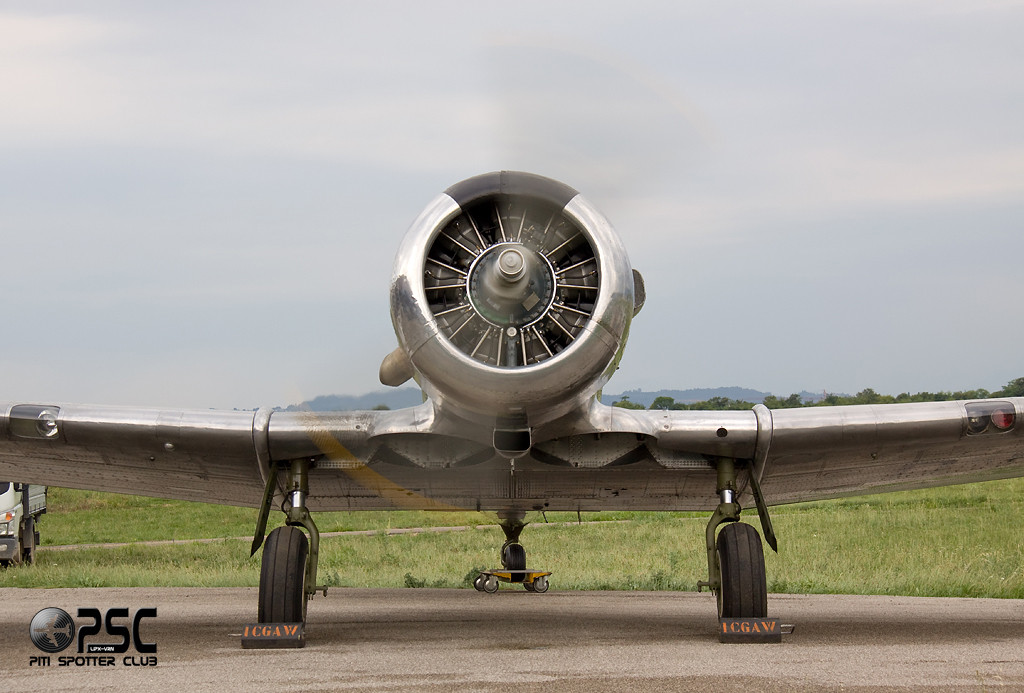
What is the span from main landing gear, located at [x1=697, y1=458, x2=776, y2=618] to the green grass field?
626cm

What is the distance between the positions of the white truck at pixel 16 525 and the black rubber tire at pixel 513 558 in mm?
10095

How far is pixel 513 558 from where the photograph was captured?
16438 mm

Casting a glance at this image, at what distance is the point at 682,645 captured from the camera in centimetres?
906

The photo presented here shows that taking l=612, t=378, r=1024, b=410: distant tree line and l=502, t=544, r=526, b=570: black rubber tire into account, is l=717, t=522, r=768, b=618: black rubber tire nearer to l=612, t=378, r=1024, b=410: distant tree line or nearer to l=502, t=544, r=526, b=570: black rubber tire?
l=612, t=378, r=1024, b=410: distant tree line

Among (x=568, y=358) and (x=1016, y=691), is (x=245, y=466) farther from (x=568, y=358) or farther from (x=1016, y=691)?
(x=1016, y=691)

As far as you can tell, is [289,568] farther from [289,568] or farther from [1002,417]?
[1002,417]

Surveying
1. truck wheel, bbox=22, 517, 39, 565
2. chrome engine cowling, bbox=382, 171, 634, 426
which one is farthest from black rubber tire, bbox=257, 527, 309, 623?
truck wheel, bbox=22, 517, 39, 565

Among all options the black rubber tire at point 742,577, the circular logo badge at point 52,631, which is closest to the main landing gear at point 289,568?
the circular logo badge at point 52,631

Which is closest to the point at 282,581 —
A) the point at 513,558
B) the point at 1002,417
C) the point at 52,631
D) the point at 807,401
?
the point at 52,631

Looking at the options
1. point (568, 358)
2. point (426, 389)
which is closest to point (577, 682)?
point (568, 358)

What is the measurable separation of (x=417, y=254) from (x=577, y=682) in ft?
10.8

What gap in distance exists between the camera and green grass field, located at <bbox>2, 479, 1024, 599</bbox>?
18.0m

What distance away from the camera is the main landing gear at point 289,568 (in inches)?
371

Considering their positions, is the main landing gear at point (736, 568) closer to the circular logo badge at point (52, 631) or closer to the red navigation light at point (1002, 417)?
the red navigation light at point (1002, 417)
